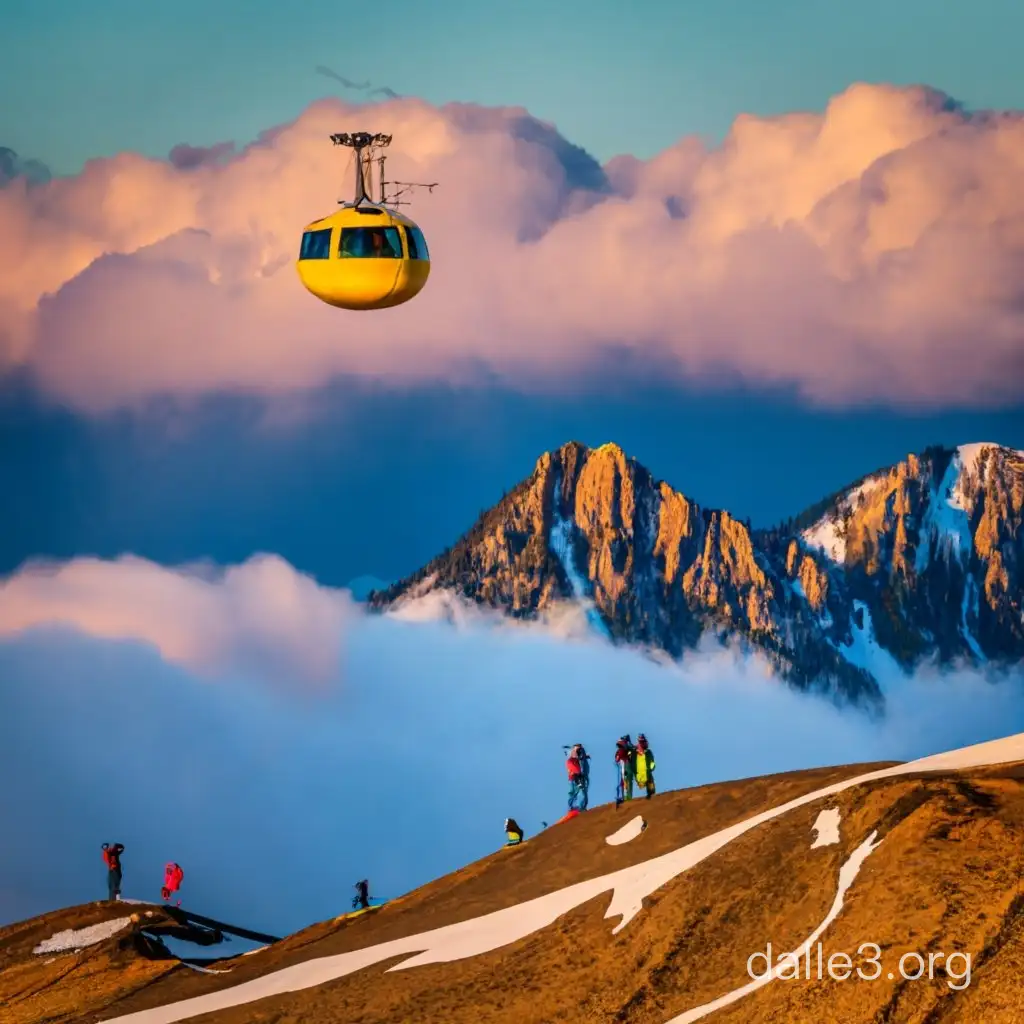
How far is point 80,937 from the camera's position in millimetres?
93438

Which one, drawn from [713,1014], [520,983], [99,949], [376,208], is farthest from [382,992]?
[376,208]

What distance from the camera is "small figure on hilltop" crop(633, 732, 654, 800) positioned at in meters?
84.6

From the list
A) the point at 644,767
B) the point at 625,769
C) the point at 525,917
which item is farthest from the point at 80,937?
the point at 644,767

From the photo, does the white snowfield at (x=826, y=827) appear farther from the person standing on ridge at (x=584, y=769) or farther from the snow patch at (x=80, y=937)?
the snow patch at (x=80, y=937)

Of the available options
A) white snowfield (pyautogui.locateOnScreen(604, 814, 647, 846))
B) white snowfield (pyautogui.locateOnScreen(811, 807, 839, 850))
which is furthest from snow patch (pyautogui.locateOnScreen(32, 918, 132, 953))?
white snowfield (pyautogui.locateOnScreen(811, 807, 839, 850))

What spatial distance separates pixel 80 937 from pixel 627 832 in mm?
28722

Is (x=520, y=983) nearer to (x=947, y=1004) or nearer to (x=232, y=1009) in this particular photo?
(x=232, y=1009)

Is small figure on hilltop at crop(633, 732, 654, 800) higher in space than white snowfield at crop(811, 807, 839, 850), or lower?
higher

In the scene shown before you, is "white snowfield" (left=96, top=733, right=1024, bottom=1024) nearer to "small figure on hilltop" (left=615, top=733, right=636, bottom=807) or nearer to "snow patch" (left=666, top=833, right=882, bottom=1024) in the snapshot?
"small figure on hilltop" (left=615, top=733, right=636, bottom=807)

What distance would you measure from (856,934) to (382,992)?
64.5ft

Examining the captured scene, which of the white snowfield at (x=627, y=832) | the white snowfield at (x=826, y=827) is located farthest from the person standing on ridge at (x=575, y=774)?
the white snowfield at (x=826, y=827)

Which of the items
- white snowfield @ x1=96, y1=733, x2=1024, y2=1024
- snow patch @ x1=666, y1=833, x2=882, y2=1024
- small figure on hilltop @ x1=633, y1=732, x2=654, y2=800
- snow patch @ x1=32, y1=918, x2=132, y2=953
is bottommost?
Answer: snow patch @ x1=666, y1=833, x2=882, y2=1024

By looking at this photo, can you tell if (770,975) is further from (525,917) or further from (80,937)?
(80,937)

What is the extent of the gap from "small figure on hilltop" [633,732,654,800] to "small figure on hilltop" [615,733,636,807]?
0.54m
